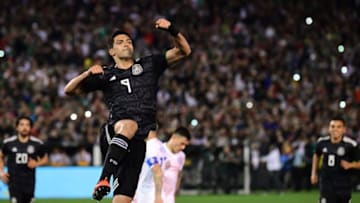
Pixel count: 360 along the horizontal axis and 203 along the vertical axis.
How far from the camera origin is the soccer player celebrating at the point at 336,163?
1455 cm

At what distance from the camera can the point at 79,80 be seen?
10516 mm

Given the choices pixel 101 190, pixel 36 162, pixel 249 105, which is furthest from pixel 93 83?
pixel 249 105

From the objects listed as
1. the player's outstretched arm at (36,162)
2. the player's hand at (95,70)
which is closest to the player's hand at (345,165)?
the player's outstretched arm at (36,162)

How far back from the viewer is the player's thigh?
1052 centimetres

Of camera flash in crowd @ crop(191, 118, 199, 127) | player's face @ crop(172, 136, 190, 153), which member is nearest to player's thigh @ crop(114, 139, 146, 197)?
player's face @ crop(172, 136, 190, 153)

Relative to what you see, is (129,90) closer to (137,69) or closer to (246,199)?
(137,69)

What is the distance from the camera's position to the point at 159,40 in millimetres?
32062

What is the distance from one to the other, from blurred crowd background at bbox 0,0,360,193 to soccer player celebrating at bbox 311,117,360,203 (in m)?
12.2

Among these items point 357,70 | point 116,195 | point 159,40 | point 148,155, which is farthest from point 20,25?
point 116,195

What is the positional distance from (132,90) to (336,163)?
509 cm

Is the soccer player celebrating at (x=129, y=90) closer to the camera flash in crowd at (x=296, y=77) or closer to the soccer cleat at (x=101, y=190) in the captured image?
the soccer cleat at (x=101, y=190)

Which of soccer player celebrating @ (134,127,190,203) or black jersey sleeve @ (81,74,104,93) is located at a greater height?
black jersey sleeve @ (81,74,104,93)

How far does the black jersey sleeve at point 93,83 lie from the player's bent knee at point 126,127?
0.52m

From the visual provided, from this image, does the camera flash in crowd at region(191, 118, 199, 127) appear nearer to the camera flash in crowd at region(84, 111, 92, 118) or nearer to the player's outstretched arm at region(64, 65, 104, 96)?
the camera flash in crowd at region(84, 111, 92, 118)
